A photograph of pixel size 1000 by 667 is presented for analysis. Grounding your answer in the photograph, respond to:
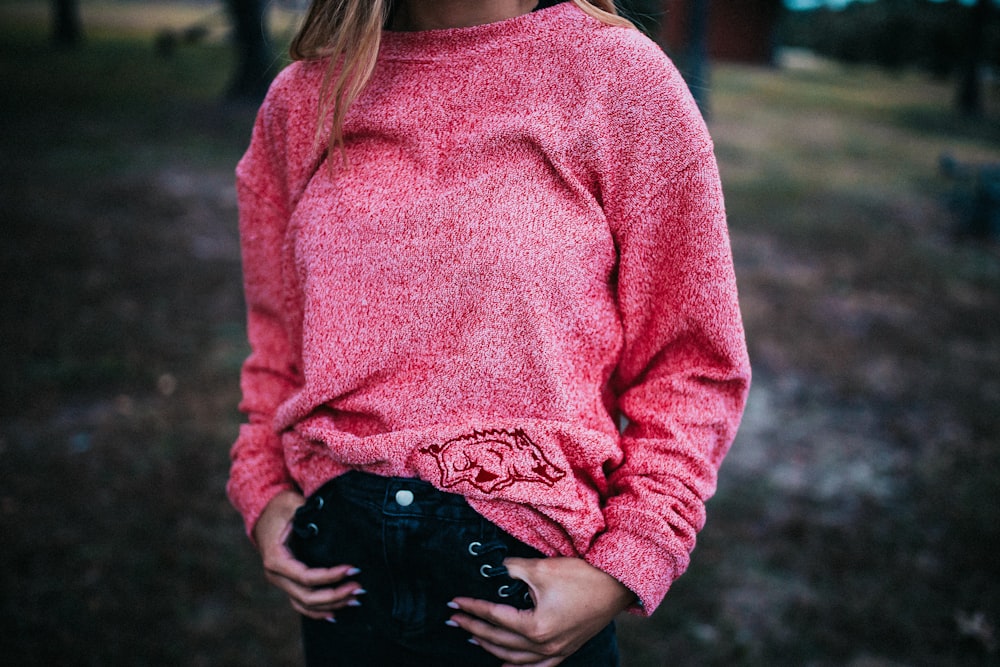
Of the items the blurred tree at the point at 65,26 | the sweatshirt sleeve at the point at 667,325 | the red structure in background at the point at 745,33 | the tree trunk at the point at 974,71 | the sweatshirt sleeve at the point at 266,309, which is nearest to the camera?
the sweatshirt sleeve at the point at 667,325

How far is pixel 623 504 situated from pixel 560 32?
0.75 meters

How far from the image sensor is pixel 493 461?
1109 mm

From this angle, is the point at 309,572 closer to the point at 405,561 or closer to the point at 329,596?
the point at 329,596

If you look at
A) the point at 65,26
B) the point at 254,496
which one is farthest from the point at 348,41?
the point at 65,26

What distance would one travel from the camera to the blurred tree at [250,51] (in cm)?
1140

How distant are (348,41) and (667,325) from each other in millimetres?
706

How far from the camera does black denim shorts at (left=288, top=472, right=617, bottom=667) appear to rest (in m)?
1.12

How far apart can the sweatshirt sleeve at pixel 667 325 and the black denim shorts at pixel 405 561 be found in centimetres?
17

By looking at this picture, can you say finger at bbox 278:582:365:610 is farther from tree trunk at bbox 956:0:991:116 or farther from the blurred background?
tree trunk at bbox 956:0:991:116

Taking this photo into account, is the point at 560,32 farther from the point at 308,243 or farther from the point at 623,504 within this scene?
the point at 623,504

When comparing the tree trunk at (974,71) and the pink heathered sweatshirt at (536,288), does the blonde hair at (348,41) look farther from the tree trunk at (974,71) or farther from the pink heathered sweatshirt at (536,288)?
the tree trunk at (974,71)

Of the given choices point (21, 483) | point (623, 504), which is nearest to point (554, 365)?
point (623, 504)

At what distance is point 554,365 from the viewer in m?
1.12

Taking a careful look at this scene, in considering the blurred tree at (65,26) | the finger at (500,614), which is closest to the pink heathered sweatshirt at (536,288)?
the finger at (500,614)
